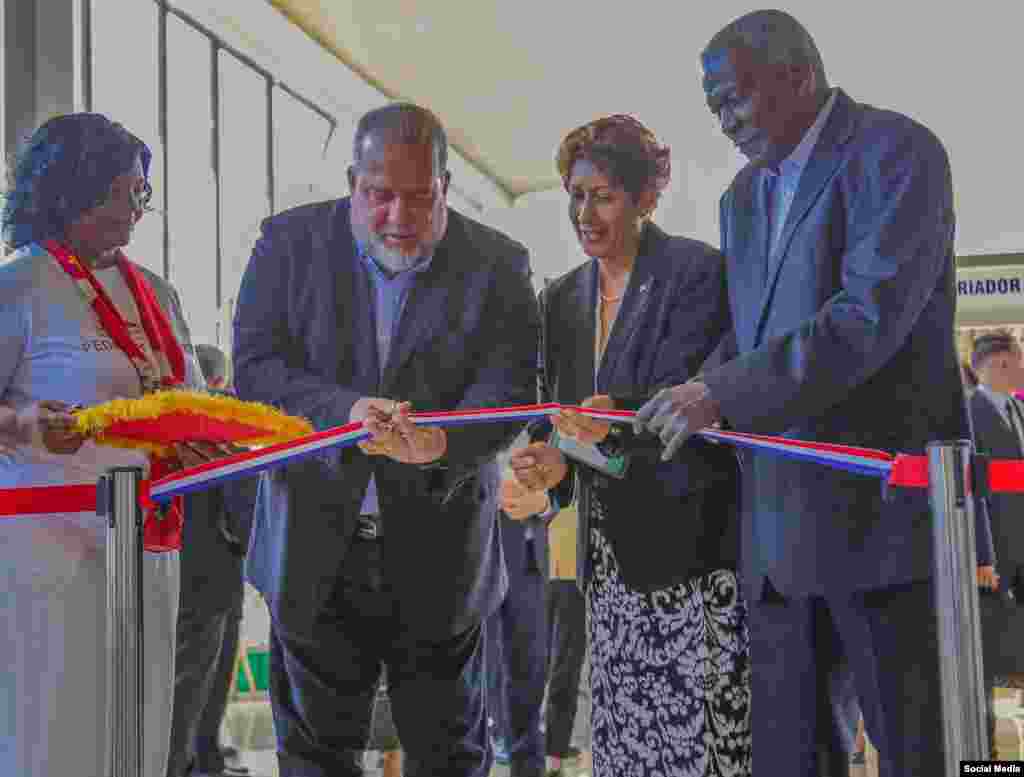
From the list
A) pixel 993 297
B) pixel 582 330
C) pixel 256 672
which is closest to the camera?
pixel 582 330

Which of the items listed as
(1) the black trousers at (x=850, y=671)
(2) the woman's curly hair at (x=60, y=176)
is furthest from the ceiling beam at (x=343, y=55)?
(1) the black trousers at (x=850, y=671)

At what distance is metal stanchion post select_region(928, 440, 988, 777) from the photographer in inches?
76.7

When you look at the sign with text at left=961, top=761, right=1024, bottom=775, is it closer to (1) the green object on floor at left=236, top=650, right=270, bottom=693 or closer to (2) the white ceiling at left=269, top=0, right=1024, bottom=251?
(1) the green object on floor at left=236, top=650, right=270, bottom=693

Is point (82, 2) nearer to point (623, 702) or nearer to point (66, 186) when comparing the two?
point (66, 186)

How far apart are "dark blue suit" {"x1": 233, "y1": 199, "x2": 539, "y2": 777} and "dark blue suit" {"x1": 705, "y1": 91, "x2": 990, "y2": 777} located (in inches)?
23.8

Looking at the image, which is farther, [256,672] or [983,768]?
[256,672]

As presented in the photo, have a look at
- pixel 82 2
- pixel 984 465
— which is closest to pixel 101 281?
pixel 984 465

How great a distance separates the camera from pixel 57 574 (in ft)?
8.23

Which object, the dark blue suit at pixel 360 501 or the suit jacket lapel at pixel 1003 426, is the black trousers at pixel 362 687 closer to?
the dark blue suit at pixel 360 501

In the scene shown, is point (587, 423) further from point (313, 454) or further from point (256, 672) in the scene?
point (256, 672)

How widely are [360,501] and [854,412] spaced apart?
1.01 meters

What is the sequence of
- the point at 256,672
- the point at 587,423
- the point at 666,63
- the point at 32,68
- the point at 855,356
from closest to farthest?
1. the point at 855,356
2. the point at 587,423
3. the point at 32,68
4. the point at 256,672
5. the point at 666,63

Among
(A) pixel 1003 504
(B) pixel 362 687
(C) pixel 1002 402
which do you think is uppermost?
(C) pixel 1002 402

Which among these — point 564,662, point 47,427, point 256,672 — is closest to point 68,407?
point 47,427
